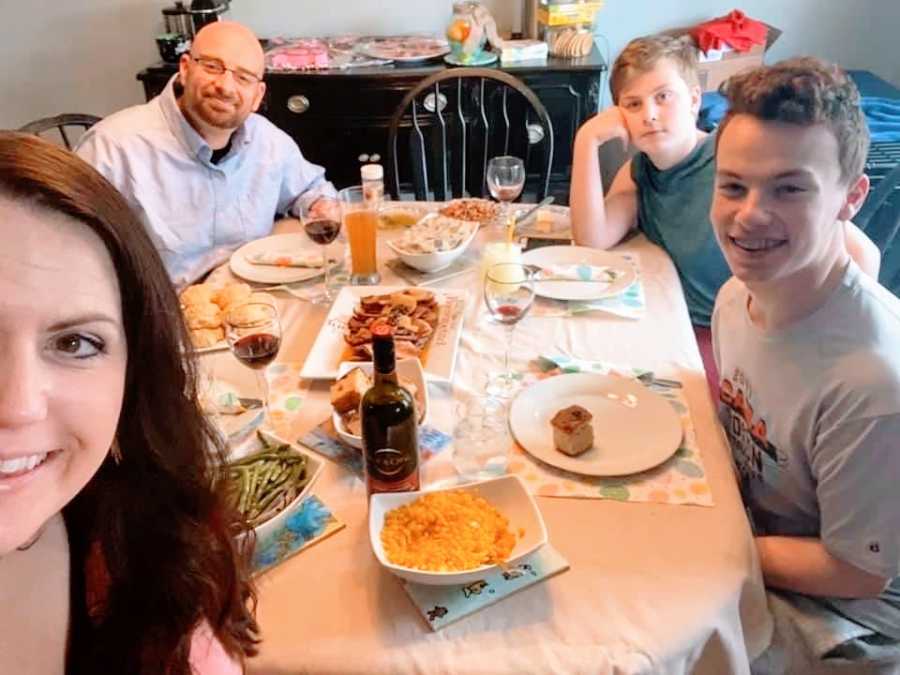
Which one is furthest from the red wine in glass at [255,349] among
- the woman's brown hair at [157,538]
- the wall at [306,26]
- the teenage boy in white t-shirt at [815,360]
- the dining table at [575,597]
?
the wall at [306,26]

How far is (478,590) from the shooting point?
39.8 inches

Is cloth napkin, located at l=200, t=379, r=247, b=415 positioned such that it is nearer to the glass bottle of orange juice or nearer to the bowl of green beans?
the bowl of green beans

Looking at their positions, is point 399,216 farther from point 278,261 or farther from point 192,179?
point 192,179

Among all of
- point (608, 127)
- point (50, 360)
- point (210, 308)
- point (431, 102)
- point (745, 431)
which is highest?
point (50, 360)

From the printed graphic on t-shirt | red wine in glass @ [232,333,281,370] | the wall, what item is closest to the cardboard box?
the wall

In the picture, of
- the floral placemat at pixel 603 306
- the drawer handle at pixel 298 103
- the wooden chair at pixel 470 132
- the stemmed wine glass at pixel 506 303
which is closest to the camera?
the stemmed wine glass at pixel 506 303

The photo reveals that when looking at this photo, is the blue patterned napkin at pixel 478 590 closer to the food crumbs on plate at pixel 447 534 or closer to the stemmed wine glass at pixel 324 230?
the food crumbs on plate at pixel 447 534

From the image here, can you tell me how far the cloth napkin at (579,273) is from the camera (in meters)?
1.79

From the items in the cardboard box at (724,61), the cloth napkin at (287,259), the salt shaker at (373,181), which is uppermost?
the cardboard box at (724,61)

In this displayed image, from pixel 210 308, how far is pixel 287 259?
1.06 ft

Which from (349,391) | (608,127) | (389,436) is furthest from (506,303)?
(608,127)

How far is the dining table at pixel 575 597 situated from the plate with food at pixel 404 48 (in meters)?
2.04

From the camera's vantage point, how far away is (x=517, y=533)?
1.05 m

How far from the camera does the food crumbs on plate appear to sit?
3.34 ft
